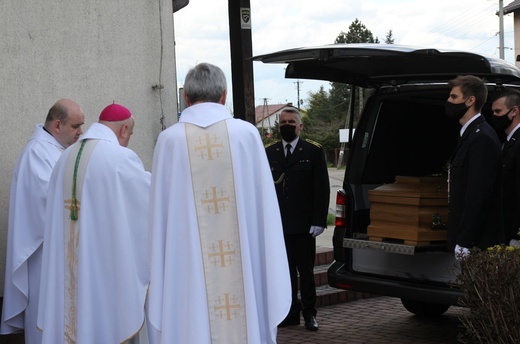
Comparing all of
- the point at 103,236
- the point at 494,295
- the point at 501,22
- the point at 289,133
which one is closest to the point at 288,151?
the point at 289,133

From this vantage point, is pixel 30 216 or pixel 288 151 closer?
pixel 30 216

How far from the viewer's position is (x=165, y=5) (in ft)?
29.3

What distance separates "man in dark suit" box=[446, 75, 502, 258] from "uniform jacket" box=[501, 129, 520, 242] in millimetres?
218

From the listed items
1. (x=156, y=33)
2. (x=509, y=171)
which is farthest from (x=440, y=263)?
(x=156, y=33)

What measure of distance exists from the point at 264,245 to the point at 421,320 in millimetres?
4074

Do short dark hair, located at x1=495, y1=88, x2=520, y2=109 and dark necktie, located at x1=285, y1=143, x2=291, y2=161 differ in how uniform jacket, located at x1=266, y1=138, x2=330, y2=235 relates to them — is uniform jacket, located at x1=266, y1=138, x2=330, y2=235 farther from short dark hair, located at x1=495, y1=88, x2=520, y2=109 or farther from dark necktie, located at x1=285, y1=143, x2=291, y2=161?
short dark hair, located at x1=495, y1=88, x2=520, y2=109

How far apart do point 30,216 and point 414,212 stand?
295 centimetres

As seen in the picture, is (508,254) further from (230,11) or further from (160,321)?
(230,11)

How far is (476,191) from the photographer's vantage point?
6.59 meters

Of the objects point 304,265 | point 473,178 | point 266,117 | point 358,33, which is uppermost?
point 358,33

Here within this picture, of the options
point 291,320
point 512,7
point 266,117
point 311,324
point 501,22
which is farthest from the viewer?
point 266,117

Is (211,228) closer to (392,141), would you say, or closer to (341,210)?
(341,210)

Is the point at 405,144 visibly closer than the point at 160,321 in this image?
No

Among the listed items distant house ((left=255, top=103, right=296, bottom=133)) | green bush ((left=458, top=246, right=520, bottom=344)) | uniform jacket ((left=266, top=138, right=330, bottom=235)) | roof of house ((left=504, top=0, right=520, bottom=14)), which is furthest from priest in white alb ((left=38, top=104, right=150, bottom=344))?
roof of house ((left=504, top=0, right=520, bottom=14))
